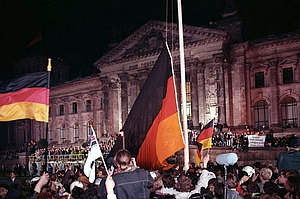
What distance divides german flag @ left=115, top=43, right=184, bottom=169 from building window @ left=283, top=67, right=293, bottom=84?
3001 cm

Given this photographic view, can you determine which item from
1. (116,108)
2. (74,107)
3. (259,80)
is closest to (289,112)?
(259,80)

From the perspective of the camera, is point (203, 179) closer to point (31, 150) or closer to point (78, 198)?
point (78, 198)

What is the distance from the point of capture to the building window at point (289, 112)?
34.6m

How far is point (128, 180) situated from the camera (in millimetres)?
4559

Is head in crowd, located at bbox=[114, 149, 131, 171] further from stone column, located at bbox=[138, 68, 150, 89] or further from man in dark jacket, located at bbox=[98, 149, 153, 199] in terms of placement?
stone column, located at bbox=[138, 68, 150, 89]

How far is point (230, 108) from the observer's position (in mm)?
37438

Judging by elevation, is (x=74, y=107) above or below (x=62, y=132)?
above

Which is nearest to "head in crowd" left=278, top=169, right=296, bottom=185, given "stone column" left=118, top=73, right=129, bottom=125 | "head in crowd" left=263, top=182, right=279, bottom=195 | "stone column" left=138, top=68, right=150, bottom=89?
"head in crowd" left=263, top=182, right=279, bottom=195

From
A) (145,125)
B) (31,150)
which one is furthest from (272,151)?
(31,150)

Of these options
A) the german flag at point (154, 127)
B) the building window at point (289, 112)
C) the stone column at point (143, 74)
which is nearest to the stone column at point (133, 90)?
the stone column at point (143, 74)

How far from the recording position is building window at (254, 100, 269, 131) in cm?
3638

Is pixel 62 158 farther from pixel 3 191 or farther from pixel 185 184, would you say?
pixel 185 184

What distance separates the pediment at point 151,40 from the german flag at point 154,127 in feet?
99.7

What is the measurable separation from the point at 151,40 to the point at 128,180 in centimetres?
4026
